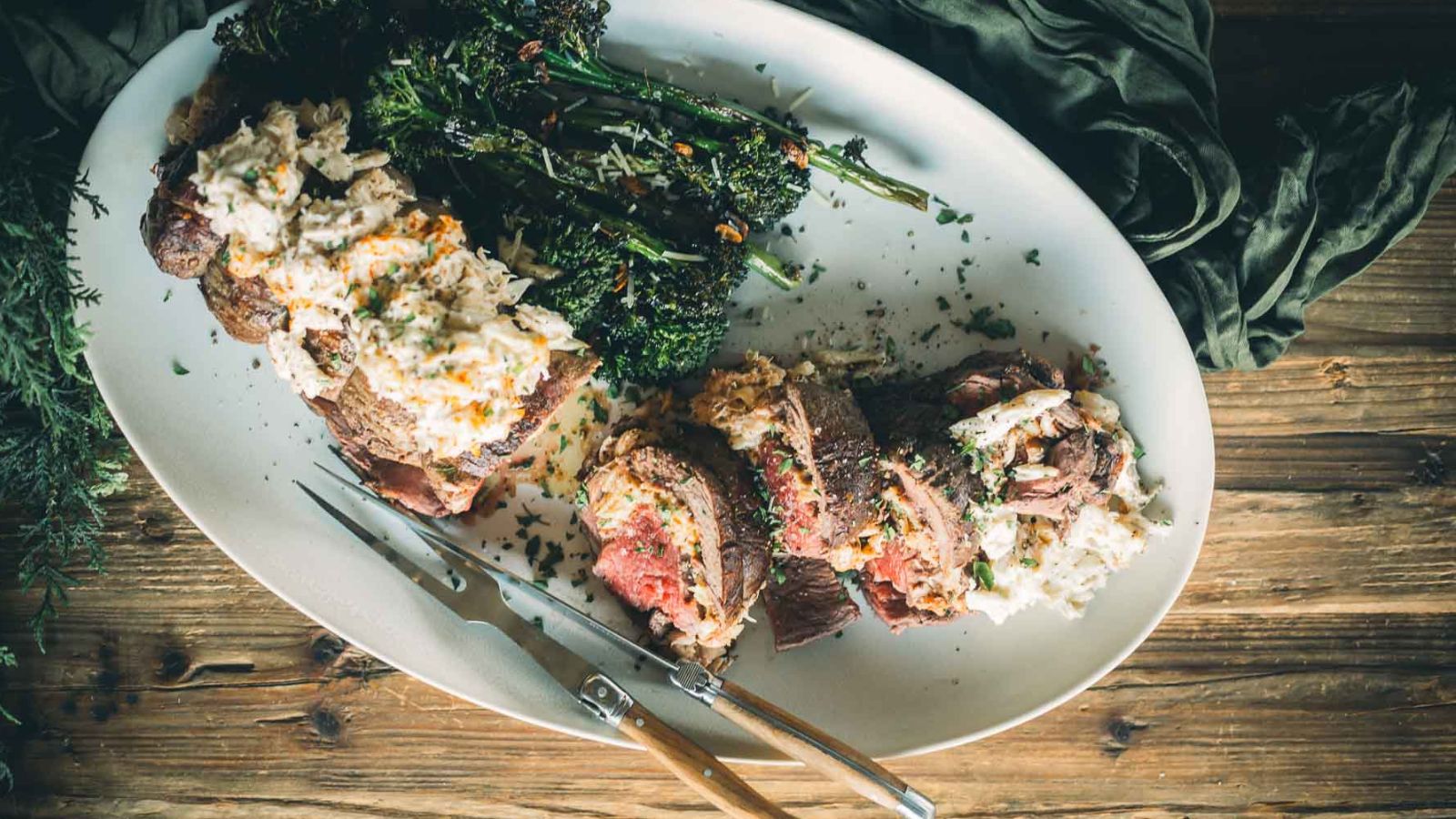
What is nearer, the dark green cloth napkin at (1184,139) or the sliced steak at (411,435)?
the sliced steak at (411,435)

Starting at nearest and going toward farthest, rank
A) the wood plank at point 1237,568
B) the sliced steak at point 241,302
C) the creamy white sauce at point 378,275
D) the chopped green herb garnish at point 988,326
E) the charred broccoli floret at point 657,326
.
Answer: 1. the creamy white sauce at point 378,275
2. the sliced steak at point 241,302
3. the charred broccoli floret at point 657,326
4. the chopped green herb garnish at point 988,326
5. the wood plank at point 1237,568

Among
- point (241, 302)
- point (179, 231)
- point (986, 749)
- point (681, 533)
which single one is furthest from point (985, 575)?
point (179, 231)

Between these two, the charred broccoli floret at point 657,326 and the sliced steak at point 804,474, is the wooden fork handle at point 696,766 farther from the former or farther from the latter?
the charred broccoli floret at point 657,326

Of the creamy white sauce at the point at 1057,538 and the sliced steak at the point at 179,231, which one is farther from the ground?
the sliced steak at the point at 179,231

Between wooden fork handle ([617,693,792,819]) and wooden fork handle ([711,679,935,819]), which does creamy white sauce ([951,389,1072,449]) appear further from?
wooden fork handle ([617,693,792,819])

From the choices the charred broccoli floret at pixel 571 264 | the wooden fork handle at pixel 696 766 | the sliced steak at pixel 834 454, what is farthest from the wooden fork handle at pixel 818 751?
the charred broccoli floret at pixel 571 264

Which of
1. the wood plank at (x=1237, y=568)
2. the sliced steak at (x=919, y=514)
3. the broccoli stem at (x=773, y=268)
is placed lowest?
the wood plank at (x=1237, y=568)

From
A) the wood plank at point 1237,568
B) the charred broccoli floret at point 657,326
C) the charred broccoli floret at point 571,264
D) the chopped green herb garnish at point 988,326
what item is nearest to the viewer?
the charred broccoli floret at point 571,264
